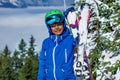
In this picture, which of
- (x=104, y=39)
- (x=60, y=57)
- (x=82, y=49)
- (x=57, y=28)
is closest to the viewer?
(x=82, y=49)

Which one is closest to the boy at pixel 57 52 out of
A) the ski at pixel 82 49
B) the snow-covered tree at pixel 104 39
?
the ski at pixel 82 49

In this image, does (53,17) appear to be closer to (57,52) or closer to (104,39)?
(57,52)

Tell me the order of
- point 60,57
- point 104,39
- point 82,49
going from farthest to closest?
point 60,57
point 104,39
point 82,49

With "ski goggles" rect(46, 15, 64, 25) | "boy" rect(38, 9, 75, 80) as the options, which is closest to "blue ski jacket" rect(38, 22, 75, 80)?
"boy" rect(38, 9, 75, 80)

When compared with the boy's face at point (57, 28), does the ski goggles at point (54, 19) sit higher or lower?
higher

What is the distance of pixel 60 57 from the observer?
4.25 meters

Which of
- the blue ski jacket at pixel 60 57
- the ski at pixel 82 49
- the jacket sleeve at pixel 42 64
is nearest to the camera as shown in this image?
the ski at pixel 82 49

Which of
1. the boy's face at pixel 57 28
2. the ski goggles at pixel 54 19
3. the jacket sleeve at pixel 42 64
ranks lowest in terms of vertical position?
the jacket sleeve at pixel 42 64

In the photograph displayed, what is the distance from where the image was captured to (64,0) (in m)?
5.16

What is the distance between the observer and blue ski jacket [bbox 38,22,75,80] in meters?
4.26

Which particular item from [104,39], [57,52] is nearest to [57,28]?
[57,52]

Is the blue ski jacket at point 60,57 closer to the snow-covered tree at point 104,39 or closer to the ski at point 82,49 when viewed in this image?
the ski at point 82,49

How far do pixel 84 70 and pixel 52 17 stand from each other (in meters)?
0.64

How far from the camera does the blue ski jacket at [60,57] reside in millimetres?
4258
